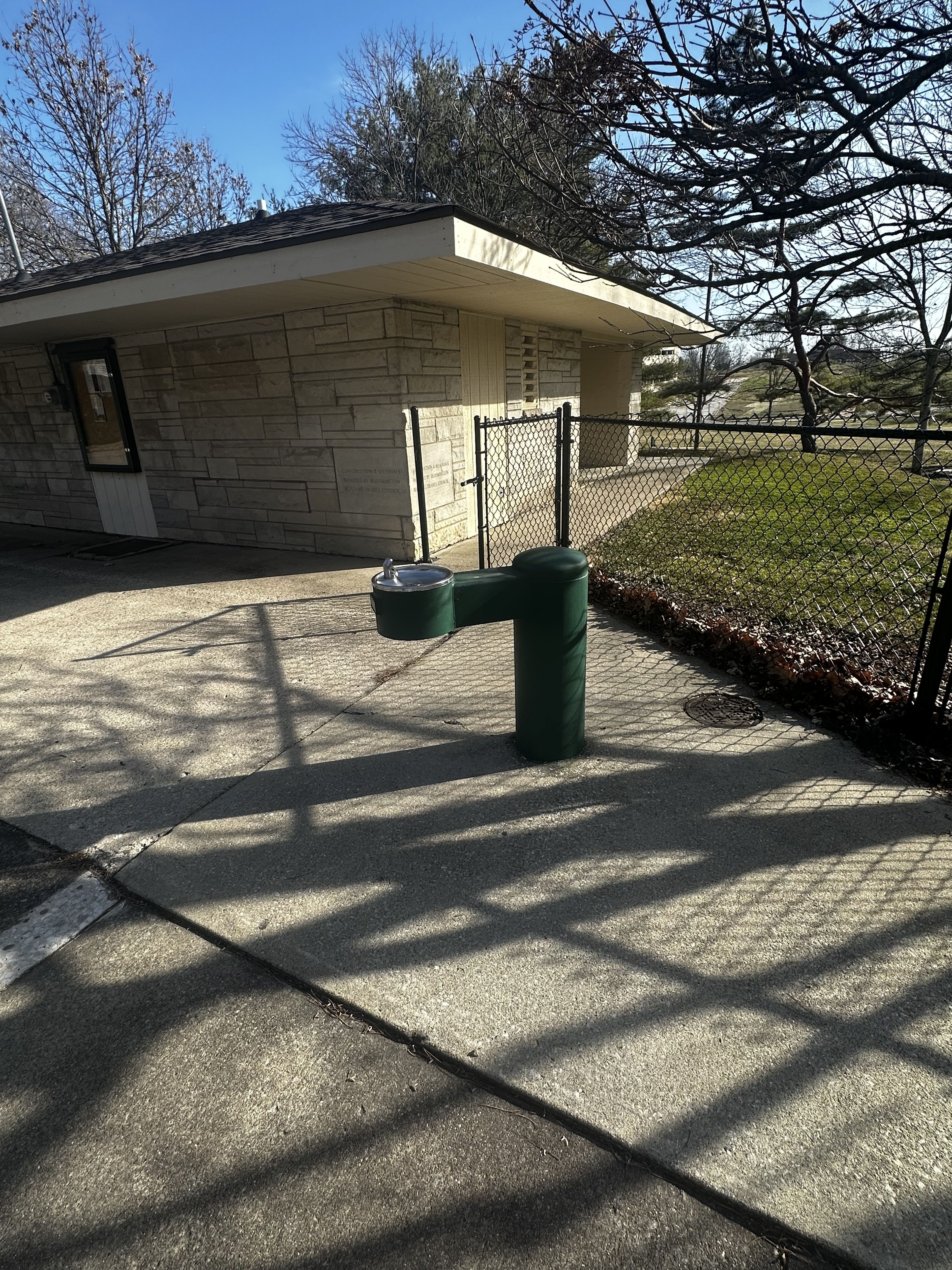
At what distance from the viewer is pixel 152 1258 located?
139 centimetres

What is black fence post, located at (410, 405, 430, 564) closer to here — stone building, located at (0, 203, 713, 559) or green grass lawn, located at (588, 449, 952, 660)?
stone building, located at (0, 203, 713, 559)

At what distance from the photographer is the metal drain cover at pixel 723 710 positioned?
3.51 m

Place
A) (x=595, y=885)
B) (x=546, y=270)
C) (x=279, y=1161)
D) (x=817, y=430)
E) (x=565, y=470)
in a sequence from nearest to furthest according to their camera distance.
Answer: (x=279, y=1161) → (x=595, y=885) → (x=817, y=430) → (x=565, y=470) → (x=546, y=270)

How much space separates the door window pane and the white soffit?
0.53 meters

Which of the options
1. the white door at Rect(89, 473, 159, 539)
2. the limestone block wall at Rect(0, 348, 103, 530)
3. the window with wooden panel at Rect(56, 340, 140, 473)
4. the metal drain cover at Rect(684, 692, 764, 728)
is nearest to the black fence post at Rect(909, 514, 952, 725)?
the metal drain cover at Rect(684, 692, 764, 728)

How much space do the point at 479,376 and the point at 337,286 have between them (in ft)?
9.49

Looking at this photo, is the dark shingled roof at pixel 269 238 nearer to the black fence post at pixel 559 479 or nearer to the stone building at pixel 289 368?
the stone building at pixel 289 368

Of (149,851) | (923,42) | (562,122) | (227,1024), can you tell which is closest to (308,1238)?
(227,1024)

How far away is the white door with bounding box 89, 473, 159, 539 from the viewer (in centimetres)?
872

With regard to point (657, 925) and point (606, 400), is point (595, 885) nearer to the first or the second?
point (657, 925)

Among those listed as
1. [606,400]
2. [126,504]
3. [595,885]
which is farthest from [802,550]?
[606,400]

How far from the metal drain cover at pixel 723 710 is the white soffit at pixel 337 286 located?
3.21 metres

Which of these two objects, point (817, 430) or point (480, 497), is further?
point (480, 497)

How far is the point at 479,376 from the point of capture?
7934 mm
